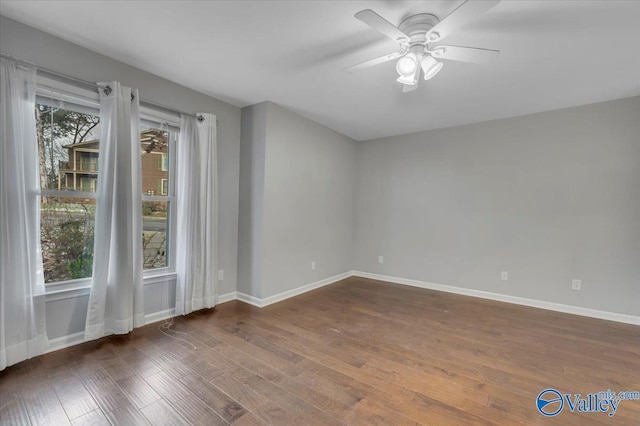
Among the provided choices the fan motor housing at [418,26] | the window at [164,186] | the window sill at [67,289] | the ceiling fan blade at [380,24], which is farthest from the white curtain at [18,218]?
the fan motor housing at [418,26]

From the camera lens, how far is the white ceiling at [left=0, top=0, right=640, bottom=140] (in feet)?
5.90

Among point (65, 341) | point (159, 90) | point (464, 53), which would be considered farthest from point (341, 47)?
point (65, 341)

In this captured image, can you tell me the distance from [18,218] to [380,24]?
2.81 m

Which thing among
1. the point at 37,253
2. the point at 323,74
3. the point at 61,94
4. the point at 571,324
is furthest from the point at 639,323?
the point at 61,94

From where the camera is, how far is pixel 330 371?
2.05m

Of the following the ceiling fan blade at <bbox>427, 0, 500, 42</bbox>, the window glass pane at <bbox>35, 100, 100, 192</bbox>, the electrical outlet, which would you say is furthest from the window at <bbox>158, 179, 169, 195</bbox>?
the electrical outlet

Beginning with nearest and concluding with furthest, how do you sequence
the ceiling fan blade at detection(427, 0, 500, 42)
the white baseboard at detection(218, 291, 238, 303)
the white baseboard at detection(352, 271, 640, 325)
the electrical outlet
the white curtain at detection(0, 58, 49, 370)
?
the ceiling fan blade at detection(427, 0, 500, 42) → the white curtain at detection(0, 58, 49, 370) → the white baseboard at detection(352, 271, 640, 325) → the electrical outlet → the white baseboard at detection(218, 291, 238, 303)

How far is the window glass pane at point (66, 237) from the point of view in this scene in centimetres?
223

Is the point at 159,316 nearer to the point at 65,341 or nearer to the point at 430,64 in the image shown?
the point at 65,341

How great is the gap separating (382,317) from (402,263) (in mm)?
1648

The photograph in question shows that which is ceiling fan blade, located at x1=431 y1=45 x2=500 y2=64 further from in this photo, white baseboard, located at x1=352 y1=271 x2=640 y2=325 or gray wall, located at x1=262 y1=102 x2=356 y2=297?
white baseboard, located at x1=352 y1=271 x2=640 y2=325

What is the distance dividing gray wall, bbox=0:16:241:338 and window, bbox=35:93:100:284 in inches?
12.0

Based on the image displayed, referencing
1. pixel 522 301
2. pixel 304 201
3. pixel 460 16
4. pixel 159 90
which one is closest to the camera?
pixel 460 16

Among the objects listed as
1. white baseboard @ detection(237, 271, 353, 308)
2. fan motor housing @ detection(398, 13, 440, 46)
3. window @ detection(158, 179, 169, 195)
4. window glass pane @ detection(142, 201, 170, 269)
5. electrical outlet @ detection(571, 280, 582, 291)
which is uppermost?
fan motor housing @ detection(398, 13, 440, 46)
